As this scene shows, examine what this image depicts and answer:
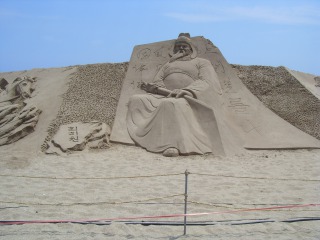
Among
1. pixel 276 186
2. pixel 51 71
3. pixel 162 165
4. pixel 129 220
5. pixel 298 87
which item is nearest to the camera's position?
pixel 129 220

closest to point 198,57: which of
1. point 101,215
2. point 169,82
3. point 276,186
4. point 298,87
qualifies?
point 169,82

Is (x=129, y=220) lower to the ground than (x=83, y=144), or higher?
lower

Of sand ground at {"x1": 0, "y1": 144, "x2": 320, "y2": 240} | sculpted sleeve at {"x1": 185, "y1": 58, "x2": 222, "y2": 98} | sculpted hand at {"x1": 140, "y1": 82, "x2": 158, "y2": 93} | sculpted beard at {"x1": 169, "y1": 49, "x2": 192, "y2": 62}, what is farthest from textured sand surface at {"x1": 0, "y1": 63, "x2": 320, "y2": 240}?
sculpted beard at {"x1": 169, "y1": 49, "x2": 192, "y2": 62}

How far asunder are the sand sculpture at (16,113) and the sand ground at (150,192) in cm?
88

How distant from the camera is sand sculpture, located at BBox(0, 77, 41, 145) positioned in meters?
7.96

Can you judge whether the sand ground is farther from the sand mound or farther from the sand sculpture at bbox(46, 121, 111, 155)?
the sand mound

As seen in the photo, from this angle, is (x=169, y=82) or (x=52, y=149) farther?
(x=169, y=82)

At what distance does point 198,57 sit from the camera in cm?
842

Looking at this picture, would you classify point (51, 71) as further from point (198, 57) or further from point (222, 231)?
point (222, 231)

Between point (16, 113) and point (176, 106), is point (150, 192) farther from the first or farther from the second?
point (16, 113)

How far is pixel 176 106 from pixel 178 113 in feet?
0.45

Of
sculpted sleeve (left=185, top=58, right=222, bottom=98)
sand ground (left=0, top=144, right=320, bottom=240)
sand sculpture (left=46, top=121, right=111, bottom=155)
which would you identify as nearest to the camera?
sand ground (left=0, top=144, right=320, bottom=240)

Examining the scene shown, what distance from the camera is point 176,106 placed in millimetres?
7031

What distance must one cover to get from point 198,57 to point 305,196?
4.38 metres
